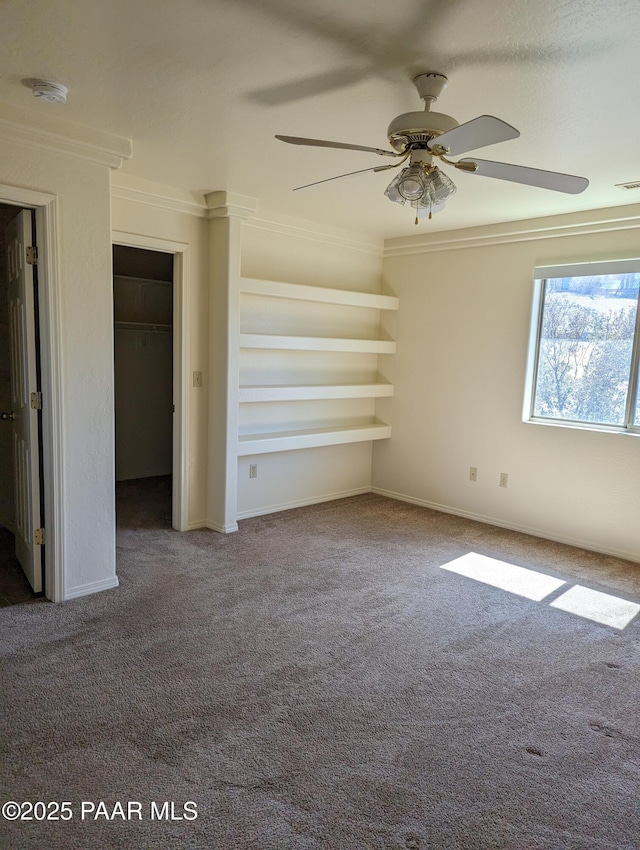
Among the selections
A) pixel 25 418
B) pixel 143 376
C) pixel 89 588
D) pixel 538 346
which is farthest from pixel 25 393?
pixel 538 346

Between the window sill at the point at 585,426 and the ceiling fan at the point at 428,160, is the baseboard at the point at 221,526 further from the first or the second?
the ceiling fan at the point at 428,160

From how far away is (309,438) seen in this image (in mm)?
4828

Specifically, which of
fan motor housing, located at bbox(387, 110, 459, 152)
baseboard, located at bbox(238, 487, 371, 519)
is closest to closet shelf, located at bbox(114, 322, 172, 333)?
baseboard, located at bbox(238, 487, 371, 519)

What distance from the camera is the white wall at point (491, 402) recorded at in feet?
13.6

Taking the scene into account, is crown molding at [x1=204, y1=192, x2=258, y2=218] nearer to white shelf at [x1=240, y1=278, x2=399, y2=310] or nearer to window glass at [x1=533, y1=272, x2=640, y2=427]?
white shelf at [x1=240, y1=278, x2=399, y2=310]

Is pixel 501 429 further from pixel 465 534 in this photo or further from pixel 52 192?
pixel 52 192

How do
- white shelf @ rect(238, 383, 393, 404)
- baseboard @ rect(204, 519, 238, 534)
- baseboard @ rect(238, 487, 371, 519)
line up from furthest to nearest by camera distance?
baseboard @ rect(238, 487, 371, 519) < white shelf @ rect(238, 383, 393, 404) < baseboard @ rect(204, 519, 238, 534)

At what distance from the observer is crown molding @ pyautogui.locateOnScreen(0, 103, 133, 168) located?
2.62 metres

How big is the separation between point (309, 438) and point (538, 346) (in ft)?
6.57

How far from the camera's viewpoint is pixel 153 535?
4203 millimetres

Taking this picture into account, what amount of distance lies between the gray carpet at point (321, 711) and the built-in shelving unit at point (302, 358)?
51.9 inches

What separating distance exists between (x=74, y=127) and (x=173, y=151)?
1.67ft

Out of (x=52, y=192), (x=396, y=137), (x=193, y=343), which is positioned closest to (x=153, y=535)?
(x=193, y=343)

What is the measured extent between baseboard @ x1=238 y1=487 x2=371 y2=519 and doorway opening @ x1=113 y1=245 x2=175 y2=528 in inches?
41.9
